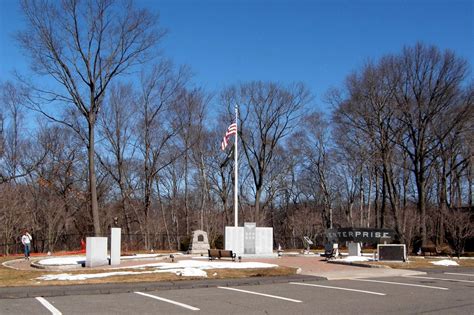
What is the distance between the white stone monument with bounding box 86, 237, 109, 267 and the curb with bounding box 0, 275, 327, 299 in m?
7.66

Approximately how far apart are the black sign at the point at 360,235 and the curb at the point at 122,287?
1339cm

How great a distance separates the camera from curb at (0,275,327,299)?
43.8ft

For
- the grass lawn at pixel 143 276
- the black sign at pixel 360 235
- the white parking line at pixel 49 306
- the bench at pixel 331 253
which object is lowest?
the bench at pixel 331 253

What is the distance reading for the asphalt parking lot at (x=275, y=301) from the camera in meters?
10.9

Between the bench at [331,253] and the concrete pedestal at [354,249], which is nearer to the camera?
the bench at [331,253]

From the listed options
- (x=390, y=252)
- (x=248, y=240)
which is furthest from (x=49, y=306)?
(x=390, y=252)

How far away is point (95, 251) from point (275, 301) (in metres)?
13.1

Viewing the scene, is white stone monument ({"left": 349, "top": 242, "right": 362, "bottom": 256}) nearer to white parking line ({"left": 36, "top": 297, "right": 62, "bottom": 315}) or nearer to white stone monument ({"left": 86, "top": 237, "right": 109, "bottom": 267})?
white stone monument ({"left": 86, "top": 237, "right": 109, "bottom": 267})

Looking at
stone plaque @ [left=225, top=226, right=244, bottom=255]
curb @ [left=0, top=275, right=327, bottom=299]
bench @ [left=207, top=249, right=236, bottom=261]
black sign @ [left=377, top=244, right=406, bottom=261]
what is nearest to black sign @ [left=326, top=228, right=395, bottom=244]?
black sign @ [left=377, top=244, right=406, bottom=261]

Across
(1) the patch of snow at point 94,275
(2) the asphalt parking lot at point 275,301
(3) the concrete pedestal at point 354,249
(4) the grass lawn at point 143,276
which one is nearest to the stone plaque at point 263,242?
(3) the concrete pedestal at point 354,249

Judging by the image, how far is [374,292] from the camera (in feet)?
47.7

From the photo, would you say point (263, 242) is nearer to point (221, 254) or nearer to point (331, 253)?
point (331, 253)

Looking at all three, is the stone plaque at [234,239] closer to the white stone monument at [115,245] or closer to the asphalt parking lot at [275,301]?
the white stone monument at [115,245]

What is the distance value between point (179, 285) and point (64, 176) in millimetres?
38366
